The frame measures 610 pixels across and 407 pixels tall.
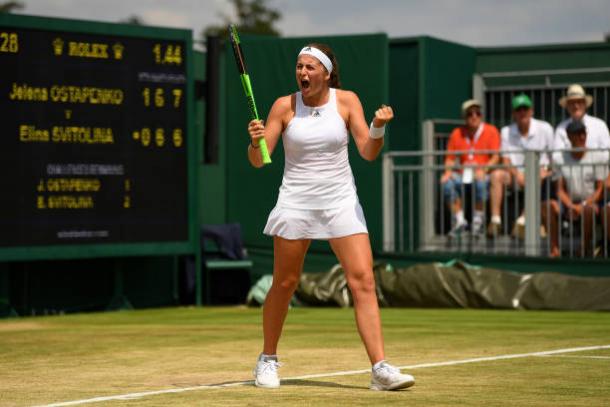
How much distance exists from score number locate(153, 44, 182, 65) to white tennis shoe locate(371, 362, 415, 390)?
1007 centimetres

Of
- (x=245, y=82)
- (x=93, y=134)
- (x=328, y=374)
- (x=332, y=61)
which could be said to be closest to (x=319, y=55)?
(x=332, y=61)

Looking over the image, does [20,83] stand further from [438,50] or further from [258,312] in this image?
[438,50]

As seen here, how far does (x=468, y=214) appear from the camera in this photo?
63.2ft

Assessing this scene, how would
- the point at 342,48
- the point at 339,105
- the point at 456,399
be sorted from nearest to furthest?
the point at 456,399 < the point at 339,105 < the point at 342,48

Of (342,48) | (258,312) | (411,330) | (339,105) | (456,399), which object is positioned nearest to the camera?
(456,399)

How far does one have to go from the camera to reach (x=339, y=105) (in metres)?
9.20

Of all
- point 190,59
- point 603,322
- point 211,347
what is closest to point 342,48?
point 190,59

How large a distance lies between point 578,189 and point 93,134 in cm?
585

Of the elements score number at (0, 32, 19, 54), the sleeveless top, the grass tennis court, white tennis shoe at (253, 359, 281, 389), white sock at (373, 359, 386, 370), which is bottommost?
the grass tennis court

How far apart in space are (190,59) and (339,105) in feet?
31.5

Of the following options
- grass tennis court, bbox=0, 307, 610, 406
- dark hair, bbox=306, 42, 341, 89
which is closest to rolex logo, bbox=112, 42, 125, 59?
grass tennis court, bbox=0, 307, 610, 406

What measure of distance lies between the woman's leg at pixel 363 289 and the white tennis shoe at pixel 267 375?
0.60m

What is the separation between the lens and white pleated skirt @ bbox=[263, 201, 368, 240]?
9.00m

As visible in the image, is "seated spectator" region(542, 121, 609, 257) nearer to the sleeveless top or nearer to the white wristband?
the sleeveless top
